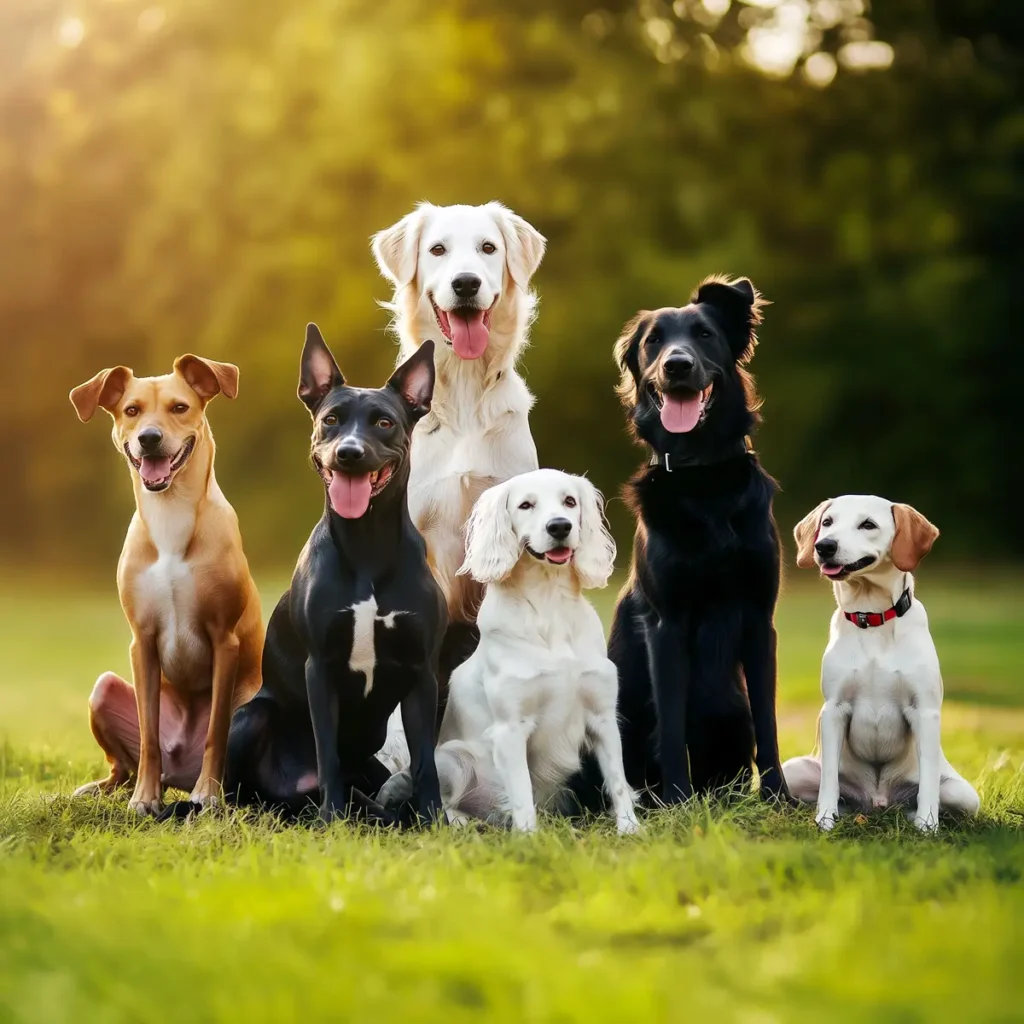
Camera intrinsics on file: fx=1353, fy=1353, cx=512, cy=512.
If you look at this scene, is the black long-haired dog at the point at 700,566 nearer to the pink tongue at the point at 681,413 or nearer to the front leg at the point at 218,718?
the pink tongue at the point at 681,413

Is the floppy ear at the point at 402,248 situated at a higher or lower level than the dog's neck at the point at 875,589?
higher

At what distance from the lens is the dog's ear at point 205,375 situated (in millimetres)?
4777

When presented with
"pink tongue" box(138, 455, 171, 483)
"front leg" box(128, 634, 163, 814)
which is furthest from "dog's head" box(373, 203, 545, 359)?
"front leg" box(128, 634, 163, 814)

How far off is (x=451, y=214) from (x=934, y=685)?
2.38 m

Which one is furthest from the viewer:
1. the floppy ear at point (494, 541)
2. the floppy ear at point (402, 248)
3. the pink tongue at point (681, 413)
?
the floppy ear at point (402, 248)

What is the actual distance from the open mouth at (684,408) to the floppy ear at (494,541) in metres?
0.60

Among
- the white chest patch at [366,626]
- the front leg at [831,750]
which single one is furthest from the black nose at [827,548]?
the white chest patch at [366,626]

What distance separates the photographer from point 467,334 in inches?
192

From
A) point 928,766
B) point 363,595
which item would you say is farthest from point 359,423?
point 928,766

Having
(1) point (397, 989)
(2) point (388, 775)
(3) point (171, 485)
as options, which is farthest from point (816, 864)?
(3) point (171, 485)

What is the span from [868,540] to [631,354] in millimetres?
1083

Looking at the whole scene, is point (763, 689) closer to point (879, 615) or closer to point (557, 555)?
point (879, 615)

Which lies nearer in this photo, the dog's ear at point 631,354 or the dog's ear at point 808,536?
the dog's ear at point 808,536

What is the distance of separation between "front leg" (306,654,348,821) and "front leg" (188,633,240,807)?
0.54 meters
